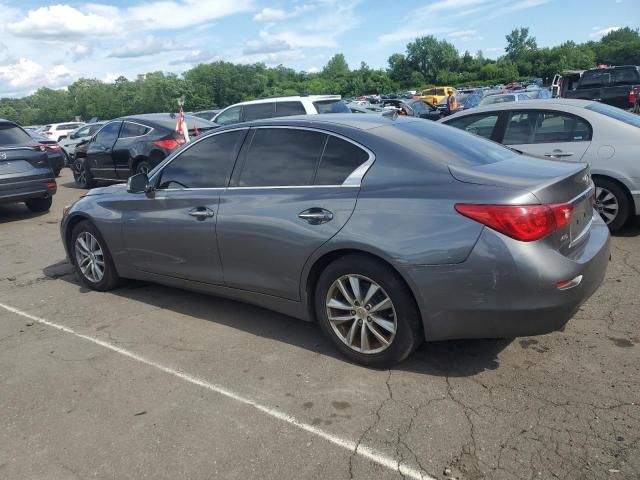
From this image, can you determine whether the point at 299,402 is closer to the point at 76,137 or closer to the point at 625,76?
Result: the point at 625,76

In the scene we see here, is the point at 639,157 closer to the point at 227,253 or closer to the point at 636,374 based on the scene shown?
the point at 636,374

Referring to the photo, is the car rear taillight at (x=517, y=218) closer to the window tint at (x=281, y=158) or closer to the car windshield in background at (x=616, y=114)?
the window tint at (x=281, y=158)

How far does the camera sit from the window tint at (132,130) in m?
11.0

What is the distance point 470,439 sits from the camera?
279 cm

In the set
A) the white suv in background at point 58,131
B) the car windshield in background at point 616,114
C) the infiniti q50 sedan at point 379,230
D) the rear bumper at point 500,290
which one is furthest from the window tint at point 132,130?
the white suv in background at point 58,131

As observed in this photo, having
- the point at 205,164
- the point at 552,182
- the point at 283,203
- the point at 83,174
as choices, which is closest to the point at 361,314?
the point at 283,203

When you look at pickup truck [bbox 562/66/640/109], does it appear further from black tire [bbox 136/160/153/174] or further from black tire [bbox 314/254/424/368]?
black tire [bbox 314/254/424/368]

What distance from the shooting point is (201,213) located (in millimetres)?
4320

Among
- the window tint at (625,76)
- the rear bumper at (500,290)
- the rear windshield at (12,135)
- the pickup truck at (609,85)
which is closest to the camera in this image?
the rear bumper at (500,290)

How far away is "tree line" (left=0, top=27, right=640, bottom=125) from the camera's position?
85.5 meters

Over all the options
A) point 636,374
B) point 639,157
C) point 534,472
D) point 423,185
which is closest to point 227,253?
point 423,185

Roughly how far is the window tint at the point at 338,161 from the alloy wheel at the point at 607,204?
373cm

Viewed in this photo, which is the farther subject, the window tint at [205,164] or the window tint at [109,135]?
the window tint at [109,135]

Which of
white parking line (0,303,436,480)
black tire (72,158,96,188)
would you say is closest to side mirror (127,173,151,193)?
white parking line (0,303,436,480)
